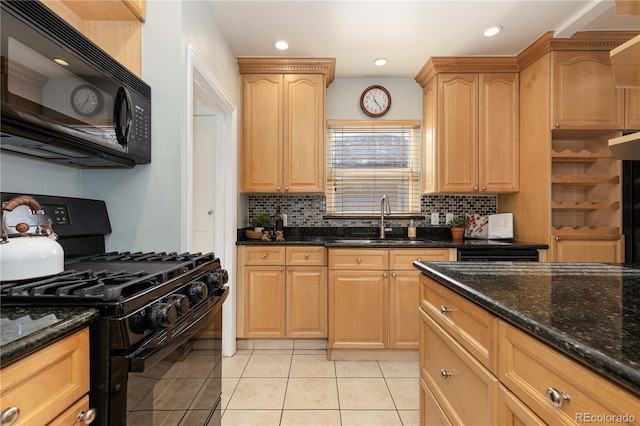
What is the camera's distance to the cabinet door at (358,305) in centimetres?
261

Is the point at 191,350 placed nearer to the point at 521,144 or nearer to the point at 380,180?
the point at 380,180

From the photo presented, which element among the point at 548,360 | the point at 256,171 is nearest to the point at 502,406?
the point at 548,360

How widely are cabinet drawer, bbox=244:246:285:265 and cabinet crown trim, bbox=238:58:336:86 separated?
1612mm

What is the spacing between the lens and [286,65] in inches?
115

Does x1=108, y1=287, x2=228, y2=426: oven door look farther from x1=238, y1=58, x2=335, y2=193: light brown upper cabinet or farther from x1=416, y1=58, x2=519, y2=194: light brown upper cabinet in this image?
x1=416, y1=58, x2=519, y2=194: light brown upper cabinet

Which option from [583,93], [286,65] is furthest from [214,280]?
[583,93]

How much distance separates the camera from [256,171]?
9.65ft

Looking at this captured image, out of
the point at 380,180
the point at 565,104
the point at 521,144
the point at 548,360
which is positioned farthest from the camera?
the point at 380,180

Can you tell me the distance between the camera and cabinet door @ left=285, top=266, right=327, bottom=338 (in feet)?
9.02

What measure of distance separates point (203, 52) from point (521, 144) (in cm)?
272

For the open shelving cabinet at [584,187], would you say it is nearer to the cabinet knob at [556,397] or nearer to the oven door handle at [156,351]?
the cabinet knob at [556,397]

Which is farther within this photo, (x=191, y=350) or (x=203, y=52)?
(x=203, y=52)

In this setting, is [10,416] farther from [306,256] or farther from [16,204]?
[306,256]

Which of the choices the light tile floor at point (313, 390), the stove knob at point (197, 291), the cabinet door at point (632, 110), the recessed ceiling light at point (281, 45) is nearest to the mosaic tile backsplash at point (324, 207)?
the cabinet door at point (632, 110)
